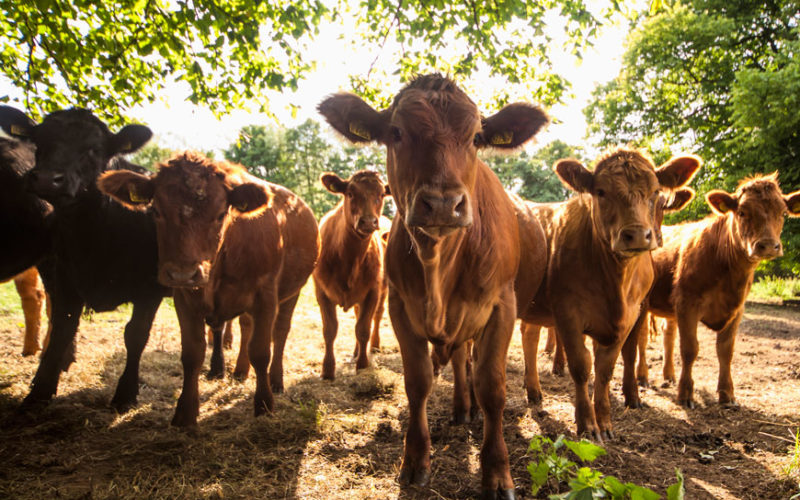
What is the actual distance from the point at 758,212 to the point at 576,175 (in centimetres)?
269

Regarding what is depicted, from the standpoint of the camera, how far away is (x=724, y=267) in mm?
5805

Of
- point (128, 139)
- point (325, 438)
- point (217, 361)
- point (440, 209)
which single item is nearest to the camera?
point (440, 209)

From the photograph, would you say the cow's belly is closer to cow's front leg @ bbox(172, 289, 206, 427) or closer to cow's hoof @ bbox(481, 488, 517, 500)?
cow's hoof @ bbox(481, 488, 517, 500)

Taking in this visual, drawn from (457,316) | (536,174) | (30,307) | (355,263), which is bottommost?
(30,307)

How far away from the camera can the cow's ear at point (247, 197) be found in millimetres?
4059

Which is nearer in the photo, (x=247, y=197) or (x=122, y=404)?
(x=247, y=197)

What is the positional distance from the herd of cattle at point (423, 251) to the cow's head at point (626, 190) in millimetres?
18

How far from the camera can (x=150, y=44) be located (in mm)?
4914

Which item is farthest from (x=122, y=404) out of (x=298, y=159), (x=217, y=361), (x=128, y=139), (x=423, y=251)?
(x=298, y=159)

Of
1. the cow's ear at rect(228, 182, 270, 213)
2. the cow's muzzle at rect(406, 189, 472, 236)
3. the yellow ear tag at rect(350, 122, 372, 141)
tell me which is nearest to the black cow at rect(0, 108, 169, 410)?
the cow's ear at rect(228, 182, 270, 213)

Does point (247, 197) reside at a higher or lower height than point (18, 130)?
lower

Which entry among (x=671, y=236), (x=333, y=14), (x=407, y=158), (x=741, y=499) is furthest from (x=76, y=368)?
(x=671, y=236)

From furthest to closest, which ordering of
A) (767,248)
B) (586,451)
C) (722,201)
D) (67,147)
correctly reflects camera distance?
(722,201) → (767,248) → (67,147) → (586,451)

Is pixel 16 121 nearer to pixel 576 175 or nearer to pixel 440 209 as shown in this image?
pixel 440 209
